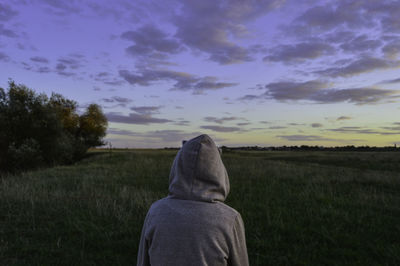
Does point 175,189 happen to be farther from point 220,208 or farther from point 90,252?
point 90,252

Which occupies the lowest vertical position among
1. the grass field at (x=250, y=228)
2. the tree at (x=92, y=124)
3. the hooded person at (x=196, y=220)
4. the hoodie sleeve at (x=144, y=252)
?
the grass field at (x=250, y=228)

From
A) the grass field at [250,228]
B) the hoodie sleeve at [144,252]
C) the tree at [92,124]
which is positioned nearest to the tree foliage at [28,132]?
the grass field at [250,228]

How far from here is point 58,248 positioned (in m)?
6.25

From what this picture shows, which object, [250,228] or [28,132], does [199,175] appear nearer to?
[250,228]

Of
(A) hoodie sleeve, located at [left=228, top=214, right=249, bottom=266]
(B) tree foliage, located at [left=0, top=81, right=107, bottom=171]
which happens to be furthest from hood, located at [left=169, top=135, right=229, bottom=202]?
(B) tree foliage, located at [left=0, top=81, right=107, bottom=171]

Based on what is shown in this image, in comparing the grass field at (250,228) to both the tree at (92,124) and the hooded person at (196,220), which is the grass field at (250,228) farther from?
the tree at (92,124)

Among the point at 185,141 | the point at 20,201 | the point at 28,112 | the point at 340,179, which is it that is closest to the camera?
the point at 185,141

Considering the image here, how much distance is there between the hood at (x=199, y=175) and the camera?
2.40m

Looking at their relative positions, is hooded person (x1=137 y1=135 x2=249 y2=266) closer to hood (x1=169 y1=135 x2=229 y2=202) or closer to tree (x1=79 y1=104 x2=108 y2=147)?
hood (x1=169 y1=135 x2=229 y2=202)

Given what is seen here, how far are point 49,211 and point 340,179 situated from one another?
14.6 m

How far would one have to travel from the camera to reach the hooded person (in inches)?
87.0

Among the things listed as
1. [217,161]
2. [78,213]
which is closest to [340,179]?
[78,213]

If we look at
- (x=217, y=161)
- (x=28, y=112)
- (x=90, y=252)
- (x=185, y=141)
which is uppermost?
(x=28, y=112)

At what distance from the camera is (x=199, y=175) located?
2439 millimetres
